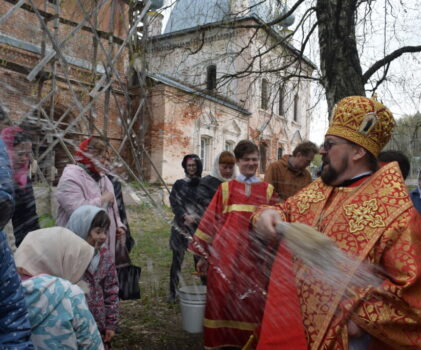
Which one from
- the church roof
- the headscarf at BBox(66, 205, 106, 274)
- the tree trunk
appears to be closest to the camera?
the headscarf at BBox(66, 205, 106, 274)

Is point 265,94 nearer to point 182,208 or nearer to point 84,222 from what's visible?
point 182,208

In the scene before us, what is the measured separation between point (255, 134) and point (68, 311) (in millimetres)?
19294

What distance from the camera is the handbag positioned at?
3646 millimetres

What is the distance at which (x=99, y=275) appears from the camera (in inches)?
103

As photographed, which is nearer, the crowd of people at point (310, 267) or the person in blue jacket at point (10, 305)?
the person in blue jacket at point (10, 305)

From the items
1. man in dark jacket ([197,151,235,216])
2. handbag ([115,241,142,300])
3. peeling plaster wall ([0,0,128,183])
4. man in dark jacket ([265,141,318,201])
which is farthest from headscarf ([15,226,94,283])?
peeling plaster wall ([0,0,128,183])

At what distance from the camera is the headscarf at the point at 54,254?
72.6 inches

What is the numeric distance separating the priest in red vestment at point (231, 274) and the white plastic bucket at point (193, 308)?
173 millimetres

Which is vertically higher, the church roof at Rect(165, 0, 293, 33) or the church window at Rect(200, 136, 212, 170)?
the church roof at Rect(165, 0, 293, 33)

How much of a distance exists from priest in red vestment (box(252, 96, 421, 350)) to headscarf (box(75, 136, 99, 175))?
75.1 inches

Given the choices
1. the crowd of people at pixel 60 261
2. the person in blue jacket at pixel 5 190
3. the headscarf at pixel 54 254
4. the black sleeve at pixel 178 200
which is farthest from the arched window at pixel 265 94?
the person in blue jacket at pixel 5 190

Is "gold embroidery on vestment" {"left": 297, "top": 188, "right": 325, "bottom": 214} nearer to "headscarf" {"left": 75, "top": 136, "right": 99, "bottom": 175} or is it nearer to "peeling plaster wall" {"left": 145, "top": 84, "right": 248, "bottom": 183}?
"headscarf" {"left": 75, "top": 136, "right": 99, "bottom": 175}

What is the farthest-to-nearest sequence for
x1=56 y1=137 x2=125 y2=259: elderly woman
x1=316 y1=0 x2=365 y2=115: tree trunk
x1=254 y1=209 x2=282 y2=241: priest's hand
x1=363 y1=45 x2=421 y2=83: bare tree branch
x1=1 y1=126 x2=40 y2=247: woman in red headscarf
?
1. x1=363 y1=45 x2=421 y2=83: bare tree branch
2. x1=316 y1=0 x2=365 y2=115: tree trunk
3. x1=56 y1=137 x2=125 y2=259: elderly woman
4. x1=1 y1=126 x2=40 y2=247: woman in red headscarf
5. x1=254 y1=209 x2=282 y2=241: priest's hand

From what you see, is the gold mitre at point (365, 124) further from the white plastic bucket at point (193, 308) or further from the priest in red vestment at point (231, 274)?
the white plastic bucket at point (193, 308)
